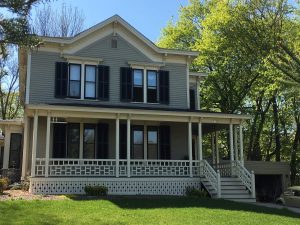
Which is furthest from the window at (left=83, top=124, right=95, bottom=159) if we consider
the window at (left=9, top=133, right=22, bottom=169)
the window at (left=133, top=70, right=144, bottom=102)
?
the window at (left=9, top=133, right=22, bottom=169)

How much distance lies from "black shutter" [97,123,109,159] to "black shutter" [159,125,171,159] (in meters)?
3.11

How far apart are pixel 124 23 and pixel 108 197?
10.3m

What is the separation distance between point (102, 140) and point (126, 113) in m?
2.68

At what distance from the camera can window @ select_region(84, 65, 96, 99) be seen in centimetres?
2292

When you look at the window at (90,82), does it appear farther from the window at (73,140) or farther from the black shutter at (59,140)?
the black shutter at (59,140)

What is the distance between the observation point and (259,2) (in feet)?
80.5

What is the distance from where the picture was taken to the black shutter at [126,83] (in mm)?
23500

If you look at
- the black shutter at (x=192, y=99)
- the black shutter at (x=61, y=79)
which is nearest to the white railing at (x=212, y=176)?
the black shutter at (x=192, y=99)

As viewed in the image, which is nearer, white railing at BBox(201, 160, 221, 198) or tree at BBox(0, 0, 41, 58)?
tree at BBox(0, 0, 41, 58)

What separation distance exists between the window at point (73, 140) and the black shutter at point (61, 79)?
1.69m

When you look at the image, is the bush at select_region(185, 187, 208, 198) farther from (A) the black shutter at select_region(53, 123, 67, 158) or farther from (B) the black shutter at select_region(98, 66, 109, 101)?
(B) the black shutter at select_region(98, 66, 109, 101)

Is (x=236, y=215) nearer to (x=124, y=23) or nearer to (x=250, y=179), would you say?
(x=250, y=179)

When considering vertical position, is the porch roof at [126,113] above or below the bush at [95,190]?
above

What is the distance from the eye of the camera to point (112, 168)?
21.2 m
